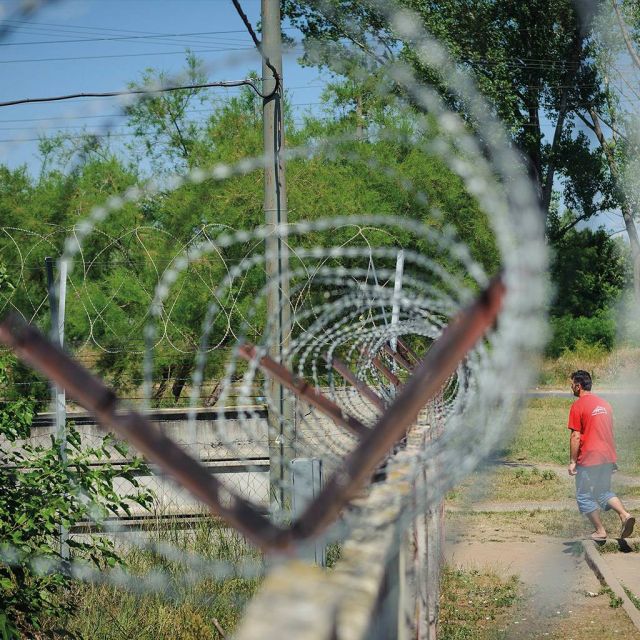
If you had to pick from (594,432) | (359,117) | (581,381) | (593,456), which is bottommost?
(593,456)

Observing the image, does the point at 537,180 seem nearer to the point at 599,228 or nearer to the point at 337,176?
the point at 337,176

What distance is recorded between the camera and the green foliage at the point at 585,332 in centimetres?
2438

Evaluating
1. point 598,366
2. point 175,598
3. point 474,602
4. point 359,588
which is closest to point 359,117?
point 598,366

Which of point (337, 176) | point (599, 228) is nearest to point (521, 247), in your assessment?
point (337, 176)

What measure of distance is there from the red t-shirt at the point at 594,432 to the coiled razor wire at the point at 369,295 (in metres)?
1.13

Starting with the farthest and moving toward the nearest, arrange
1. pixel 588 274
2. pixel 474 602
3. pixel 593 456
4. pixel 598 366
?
1. pixel 588 274
2. pixel 598 366
3. pixel 593 456
4. pixel 474 602

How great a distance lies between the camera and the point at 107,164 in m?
17.6

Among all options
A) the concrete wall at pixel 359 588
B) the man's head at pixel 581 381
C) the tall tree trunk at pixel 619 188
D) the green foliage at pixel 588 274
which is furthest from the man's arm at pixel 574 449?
the green foliage at pixel 588 274

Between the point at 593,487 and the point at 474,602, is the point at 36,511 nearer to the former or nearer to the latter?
the point at 474,602

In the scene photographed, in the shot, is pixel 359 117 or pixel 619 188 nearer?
pixel 619 188

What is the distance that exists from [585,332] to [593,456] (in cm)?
1648

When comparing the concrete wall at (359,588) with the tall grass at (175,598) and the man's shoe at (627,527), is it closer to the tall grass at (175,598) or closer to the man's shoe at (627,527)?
the tall grass at (175,598)

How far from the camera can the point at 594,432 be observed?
9.00 m

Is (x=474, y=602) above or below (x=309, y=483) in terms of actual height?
below
